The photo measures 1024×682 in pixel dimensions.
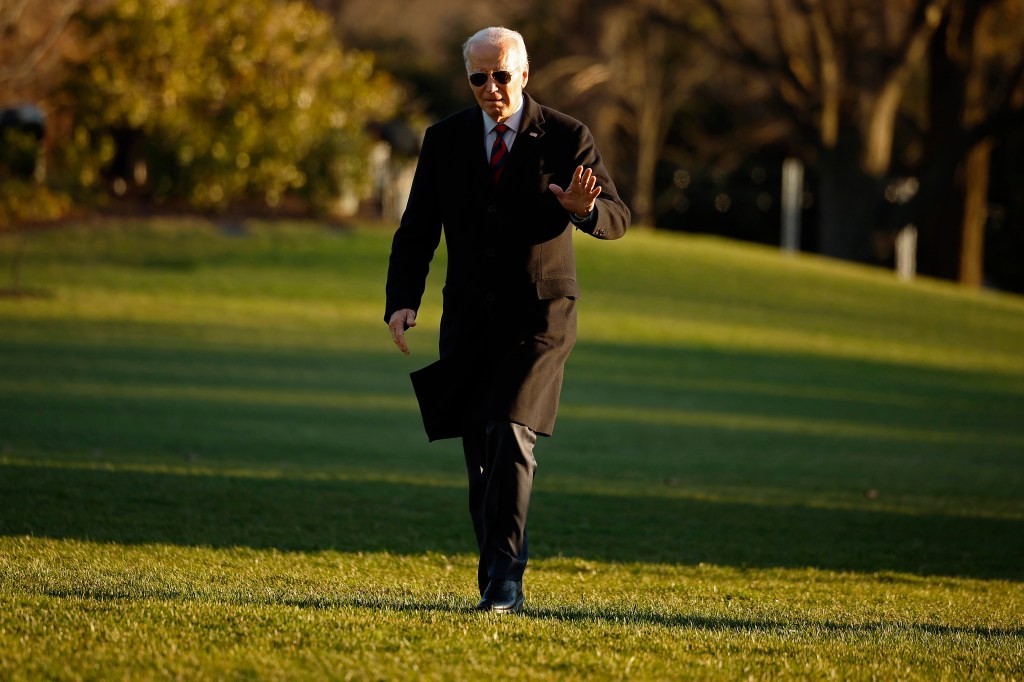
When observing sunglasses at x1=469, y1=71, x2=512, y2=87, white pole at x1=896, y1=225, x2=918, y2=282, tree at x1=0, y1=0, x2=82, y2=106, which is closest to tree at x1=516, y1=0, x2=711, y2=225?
white pole at x1=896, y1=225, x2=918, y2=282

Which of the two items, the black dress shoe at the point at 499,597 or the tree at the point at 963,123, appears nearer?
the black dress shoe at the point at 499,597

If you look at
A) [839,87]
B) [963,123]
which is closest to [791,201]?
[839,87]

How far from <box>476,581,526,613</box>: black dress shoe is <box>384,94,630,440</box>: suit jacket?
616mm

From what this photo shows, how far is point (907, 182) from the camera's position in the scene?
4256cm

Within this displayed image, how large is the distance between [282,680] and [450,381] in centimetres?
173

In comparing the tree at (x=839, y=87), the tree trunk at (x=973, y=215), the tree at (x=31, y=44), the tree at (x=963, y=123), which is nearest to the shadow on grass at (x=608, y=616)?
the tree at (x=31, y=44)

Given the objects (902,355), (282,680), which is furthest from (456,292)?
(902,355)

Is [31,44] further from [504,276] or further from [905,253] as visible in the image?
[504,276]

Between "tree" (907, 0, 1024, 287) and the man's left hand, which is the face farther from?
"tree" (907, 0, 1024, 287)

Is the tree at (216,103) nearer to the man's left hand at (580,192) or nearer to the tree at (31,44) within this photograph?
the tree at (31,44)

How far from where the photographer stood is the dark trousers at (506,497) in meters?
5.47

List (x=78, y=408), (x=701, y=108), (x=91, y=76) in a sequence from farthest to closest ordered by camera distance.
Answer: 1. (x=701, y=108)
2. (x=91, y=76)
3. (x=78, y=408)

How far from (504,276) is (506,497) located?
856 mm

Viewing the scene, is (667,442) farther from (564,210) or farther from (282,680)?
(282,680)
